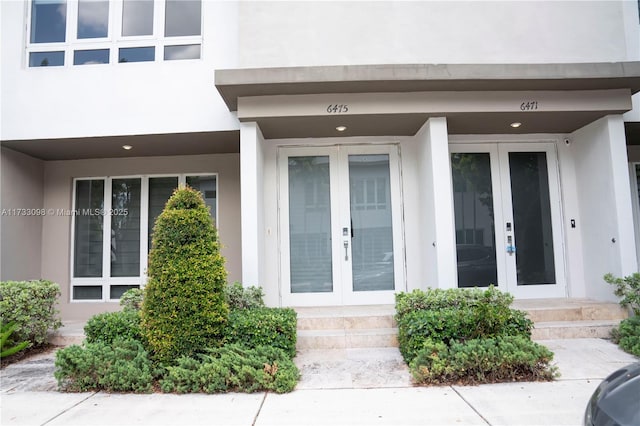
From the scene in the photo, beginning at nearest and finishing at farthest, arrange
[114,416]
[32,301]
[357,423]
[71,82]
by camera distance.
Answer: [357,423] < [114,416] < [32,301] < [71,82]

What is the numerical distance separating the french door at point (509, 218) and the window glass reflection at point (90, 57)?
6331 millimetres

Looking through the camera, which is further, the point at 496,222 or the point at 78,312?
the point at 78,312

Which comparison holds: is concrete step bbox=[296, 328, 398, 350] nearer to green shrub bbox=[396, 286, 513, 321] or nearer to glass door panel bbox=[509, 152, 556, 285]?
green shrub bbox=[396, 286, 513, 321]

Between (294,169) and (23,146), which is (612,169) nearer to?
(294,169)

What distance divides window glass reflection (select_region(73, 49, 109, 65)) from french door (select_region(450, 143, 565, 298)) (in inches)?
249

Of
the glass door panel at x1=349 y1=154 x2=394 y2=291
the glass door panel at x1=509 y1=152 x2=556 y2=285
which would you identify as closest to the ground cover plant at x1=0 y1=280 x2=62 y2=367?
the glass door panel at x1=349 y1=154 x2=394 y2=291

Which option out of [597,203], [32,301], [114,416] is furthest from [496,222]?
[32,301]

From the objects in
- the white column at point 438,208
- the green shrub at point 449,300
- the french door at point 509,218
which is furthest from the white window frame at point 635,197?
the green shrub at point 449,300

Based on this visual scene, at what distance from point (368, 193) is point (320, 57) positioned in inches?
94.6

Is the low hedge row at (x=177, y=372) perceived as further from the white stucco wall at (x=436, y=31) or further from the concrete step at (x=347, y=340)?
the white stucco wall at (x=436, y=31)

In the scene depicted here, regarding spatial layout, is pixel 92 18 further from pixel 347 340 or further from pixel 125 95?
pixel 347 340

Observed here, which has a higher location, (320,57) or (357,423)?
(320,57)

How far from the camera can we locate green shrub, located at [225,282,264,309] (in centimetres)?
516

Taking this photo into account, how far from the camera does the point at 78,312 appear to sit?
7324 millimetres
